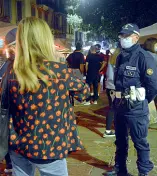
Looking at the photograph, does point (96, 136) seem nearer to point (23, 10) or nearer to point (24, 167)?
point (24, 167)

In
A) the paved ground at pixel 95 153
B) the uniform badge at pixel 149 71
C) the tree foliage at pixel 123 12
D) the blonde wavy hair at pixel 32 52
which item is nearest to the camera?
the blonde wavy hair at pixel 32 52

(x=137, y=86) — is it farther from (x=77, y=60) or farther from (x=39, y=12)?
(x=39, y=12)

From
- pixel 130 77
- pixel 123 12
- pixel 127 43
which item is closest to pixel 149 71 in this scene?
pixel 130 77

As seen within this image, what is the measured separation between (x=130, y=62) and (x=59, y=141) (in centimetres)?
169

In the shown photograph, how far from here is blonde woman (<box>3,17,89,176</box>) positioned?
7.04 feet

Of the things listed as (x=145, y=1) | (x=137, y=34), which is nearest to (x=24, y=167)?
(x=137, y=34)

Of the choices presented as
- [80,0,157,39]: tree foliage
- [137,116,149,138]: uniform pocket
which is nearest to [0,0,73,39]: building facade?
[80,0,157,39]: tree foliage

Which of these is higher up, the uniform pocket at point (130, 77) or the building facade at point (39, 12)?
the building facade at point (39, 12)

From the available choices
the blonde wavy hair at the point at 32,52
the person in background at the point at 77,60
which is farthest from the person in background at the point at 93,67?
the blonde wavy hair at the point at 32,52

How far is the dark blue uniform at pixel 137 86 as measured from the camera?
356 cm

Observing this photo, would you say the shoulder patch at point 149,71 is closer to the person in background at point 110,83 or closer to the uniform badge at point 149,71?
the uniform badge at point 149,71

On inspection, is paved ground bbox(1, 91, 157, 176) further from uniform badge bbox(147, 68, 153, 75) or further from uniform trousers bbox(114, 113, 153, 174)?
uniform badge bbox(147, 68, 153, 75)

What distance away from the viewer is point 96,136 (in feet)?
19.5

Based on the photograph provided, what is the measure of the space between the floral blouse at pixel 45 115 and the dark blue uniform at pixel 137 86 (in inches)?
57.6
